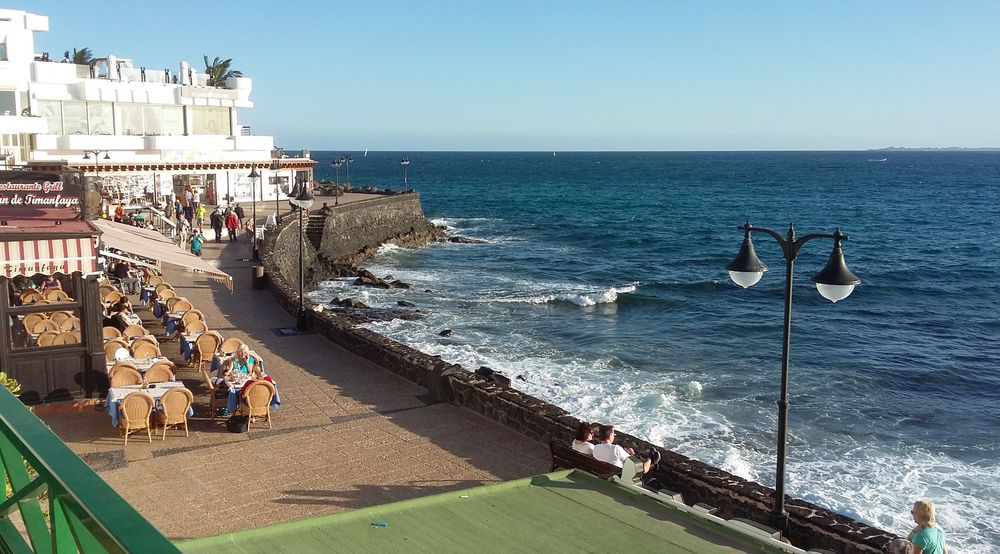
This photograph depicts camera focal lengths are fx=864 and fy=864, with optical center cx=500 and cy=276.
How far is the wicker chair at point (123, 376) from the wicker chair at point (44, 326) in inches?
118

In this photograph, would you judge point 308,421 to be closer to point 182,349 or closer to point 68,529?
point 182,349

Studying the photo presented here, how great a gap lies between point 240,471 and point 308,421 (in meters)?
1.95

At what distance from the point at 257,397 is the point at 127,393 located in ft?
5.33

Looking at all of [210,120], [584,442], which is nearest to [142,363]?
[584,442]

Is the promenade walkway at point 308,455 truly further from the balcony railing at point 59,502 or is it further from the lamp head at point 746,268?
the balcony railing at point 59,502

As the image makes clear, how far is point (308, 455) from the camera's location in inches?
410

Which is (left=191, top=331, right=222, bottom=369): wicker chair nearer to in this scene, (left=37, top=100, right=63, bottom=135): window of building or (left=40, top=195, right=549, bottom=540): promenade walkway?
(left=40, top=195, right=549, bottom=540): promenade walkway

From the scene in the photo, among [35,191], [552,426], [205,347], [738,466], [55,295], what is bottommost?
[738,466]

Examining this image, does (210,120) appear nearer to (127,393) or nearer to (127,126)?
(127,126)

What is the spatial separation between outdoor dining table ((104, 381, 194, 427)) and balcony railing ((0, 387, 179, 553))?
8.75m

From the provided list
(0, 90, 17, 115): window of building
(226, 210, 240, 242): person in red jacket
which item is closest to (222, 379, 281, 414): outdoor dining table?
(226, 210, 240, 242): person in red jacket

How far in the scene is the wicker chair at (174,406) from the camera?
35.6 ft

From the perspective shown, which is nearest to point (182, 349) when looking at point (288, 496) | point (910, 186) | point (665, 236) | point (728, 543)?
point (288, 496)

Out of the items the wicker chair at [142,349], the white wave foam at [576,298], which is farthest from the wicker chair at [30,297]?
the white wave foam at [576,298]
